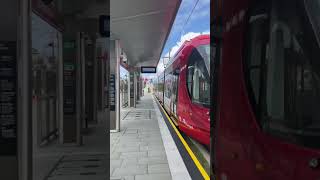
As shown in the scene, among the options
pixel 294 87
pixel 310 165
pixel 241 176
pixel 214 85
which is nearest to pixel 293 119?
pixel 294 87

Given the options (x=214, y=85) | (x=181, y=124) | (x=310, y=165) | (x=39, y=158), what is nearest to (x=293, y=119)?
(x=310, y=165)

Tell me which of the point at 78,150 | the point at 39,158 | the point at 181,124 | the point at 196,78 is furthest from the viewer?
the point at 181,124

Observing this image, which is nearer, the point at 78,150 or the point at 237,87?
the point at 237,87

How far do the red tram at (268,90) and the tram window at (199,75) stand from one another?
5892 millimetres

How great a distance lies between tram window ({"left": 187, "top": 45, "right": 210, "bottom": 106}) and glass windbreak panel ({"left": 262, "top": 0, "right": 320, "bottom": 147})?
6.42m

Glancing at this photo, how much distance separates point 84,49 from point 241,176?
1.95 m

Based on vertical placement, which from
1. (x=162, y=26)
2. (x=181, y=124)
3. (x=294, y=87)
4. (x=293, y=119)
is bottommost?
(x=181, y=124)

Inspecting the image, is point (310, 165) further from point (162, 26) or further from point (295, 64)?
point (162, 26)

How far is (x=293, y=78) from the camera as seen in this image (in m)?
2.03

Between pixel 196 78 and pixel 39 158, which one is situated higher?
pixel 196 78

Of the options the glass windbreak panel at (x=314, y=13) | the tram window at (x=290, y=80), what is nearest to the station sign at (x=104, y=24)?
the tram window at (x=290, y=80)

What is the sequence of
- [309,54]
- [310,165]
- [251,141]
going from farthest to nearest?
[251,141] → [309,54] → [310,165]

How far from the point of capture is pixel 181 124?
1116 centimetres

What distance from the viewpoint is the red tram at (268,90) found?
73.9 inches
